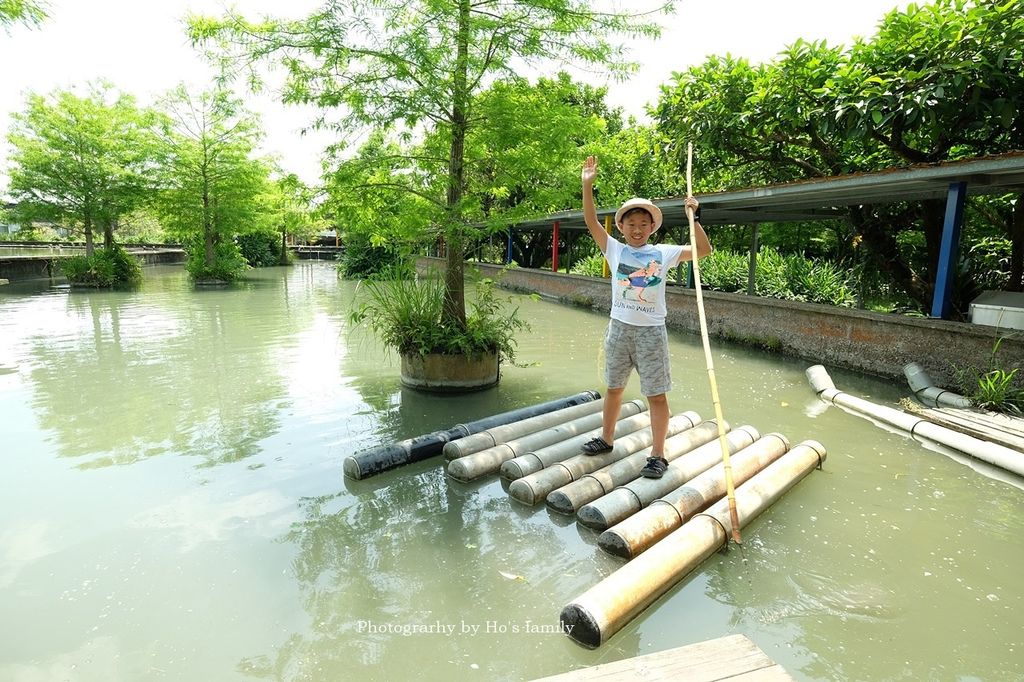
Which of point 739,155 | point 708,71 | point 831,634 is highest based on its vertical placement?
point 708,71

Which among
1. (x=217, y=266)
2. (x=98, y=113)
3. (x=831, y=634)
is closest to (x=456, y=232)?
(x=831, y=634)

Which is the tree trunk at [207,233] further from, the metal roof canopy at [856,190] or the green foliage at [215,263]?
the metal roof canopy at [856,190]

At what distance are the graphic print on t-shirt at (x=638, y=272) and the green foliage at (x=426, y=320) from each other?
2.60 m

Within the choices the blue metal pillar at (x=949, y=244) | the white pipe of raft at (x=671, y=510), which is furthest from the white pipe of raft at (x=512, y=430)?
the blue metal pillar at (x=949, y=244)

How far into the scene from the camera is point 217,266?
21.4m

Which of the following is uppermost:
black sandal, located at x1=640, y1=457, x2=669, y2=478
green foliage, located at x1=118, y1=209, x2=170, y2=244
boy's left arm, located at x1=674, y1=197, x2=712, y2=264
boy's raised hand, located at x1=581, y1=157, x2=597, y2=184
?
green foliage, located at x1=118, y1=209, x2=170, y2=244

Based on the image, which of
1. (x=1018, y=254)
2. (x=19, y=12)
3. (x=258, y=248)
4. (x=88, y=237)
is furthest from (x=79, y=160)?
(x=1018, y=254)

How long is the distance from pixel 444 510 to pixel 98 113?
23058mm

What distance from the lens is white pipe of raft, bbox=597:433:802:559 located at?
10.3 ft

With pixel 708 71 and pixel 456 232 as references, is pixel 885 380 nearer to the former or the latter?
pixel 456 232

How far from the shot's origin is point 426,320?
21.0ft

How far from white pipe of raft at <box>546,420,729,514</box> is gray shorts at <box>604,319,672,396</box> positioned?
1.99ft

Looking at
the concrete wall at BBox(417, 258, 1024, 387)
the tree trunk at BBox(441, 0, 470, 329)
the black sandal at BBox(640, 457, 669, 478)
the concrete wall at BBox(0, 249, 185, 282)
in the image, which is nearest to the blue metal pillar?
the concrete wall at BBox(417, 258, 1024, 387)

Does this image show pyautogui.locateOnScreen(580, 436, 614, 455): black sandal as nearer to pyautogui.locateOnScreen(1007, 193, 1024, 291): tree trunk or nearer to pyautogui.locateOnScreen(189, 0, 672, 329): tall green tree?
pyautogui.locateOnScreen(189, 0, 672, 329): tall green tree
